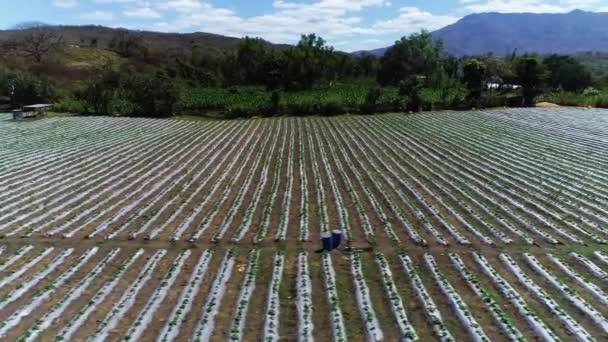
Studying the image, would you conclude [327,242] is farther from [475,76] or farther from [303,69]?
[303,69]

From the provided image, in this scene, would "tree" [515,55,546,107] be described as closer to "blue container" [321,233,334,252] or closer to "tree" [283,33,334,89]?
"tree" [283,33,334,89]

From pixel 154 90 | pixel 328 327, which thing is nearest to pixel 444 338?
pixel 328 327

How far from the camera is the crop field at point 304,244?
7.00 m

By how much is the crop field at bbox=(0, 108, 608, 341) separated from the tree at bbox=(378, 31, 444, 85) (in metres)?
50.6

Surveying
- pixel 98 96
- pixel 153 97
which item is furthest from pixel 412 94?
pixel 98 96

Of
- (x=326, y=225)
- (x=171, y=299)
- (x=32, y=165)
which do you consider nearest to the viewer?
(x=171, y=299)

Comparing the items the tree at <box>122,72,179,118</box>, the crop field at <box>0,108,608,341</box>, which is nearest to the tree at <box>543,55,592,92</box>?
the crop field at <box>0,108,608,341</box>

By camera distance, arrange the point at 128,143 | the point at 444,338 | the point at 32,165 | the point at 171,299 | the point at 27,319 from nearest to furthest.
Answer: the point at 444,338
the point at 27,319
the point at 171,299
the point at 32,165
the point at 128,143

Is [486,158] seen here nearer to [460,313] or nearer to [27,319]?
[460,313]

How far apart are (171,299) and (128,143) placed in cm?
1588

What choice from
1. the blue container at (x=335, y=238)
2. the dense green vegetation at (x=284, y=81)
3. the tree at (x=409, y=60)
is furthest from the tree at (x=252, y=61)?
the blue container at (x=335, y=238)

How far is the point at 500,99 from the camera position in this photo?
37531 millimetres

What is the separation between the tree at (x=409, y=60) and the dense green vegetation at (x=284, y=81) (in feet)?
0.51

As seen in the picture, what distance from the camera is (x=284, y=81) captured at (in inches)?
2266
